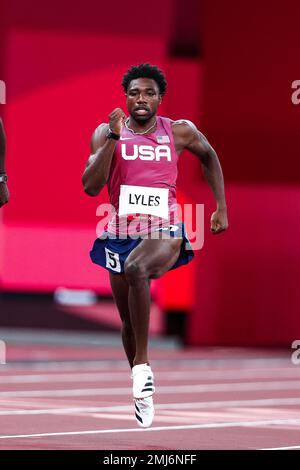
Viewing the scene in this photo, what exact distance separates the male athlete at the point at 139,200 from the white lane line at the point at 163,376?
5484mm

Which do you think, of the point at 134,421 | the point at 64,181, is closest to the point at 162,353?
the point at 64,181

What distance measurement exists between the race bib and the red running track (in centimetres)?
138

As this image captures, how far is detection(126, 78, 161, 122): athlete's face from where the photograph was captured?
26.5ft

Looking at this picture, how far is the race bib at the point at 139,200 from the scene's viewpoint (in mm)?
8031

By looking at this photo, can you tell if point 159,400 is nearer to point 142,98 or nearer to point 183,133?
point 183,133

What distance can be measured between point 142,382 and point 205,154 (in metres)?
1.59

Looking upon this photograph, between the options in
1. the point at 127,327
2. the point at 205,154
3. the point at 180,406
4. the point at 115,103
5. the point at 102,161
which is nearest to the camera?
the point at 102,161

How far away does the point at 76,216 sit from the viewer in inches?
747

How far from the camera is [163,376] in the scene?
15164 mm

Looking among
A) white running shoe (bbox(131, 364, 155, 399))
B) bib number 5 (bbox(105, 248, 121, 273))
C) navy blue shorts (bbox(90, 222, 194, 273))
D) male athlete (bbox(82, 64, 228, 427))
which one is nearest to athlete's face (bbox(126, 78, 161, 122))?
male athlete (bbox(82, 64, 228, 427))

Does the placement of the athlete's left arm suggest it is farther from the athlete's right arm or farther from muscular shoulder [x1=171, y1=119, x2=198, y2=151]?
the athlete's right arm

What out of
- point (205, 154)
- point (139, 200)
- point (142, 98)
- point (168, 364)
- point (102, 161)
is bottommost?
point (168, 364)

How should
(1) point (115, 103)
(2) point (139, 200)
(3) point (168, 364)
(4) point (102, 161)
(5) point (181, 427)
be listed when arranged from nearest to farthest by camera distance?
(4) point (102, 161), (2) point (139, 200), (5) point (181, 427), (3) point (168, 364), (1) point (115, 103)

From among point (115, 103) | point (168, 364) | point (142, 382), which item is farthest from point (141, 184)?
point (115, 103)
